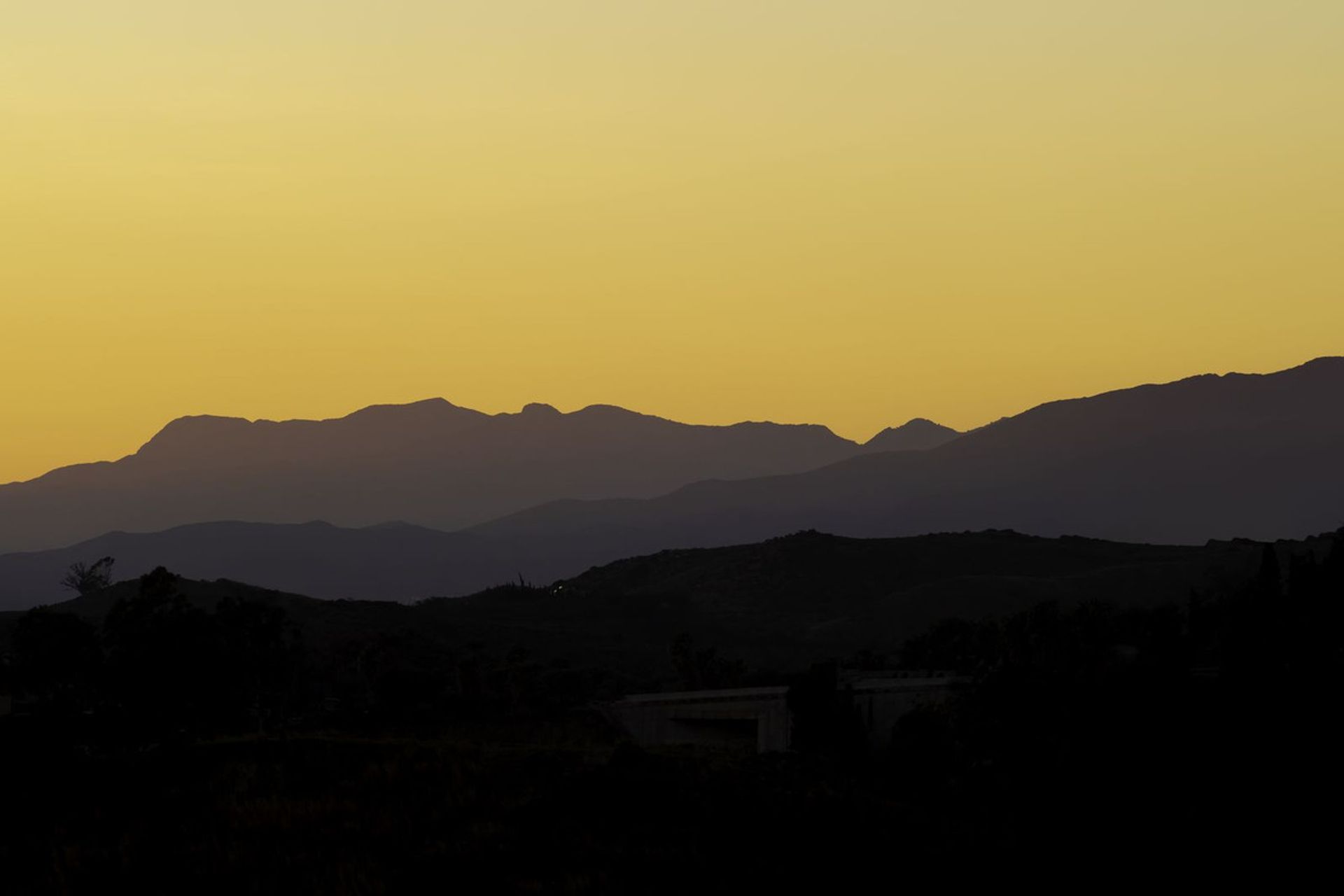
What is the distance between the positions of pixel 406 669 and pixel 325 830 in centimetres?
4468

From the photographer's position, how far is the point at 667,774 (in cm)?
5481

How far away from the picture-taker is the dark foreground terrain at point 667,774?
4719cm

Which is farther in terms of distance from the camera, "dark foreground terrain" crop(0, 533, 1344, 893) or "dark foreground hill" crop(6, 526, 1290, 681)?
"dark foreground hill" crop(6, 526, 1290, 681)

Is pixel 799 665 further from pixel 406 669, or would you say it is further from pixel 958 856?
pixel 958 856

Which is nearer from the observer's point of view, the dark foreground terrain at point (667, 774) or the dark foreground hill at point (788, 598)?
the dark foreground terrain at point (667, 774)

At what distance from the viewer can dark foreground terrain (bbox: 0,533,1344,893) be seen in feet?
155

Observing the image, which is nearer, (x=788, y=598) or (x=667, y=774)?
(x=667, y=774)

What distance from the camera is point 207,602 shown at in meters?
153

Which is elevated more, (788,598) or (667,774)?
(788,598)

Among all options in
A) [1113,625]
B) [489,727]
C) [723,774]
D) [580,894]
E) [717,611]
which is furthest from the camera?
[717,611]

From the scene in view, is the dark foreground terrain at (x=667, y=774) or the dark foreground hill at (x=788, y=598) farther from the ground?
the dark foreground hill at (x=788, y=598)

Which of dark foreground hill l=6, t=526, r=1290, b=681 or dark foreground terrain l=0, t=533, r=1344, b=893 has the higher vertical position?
dark foreground hill l=6, t=526, r=1290, b=681

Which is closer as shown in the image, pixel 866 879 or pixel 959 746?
pixel 866 879

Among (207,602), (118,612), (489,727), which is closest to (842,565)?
(207,602)
